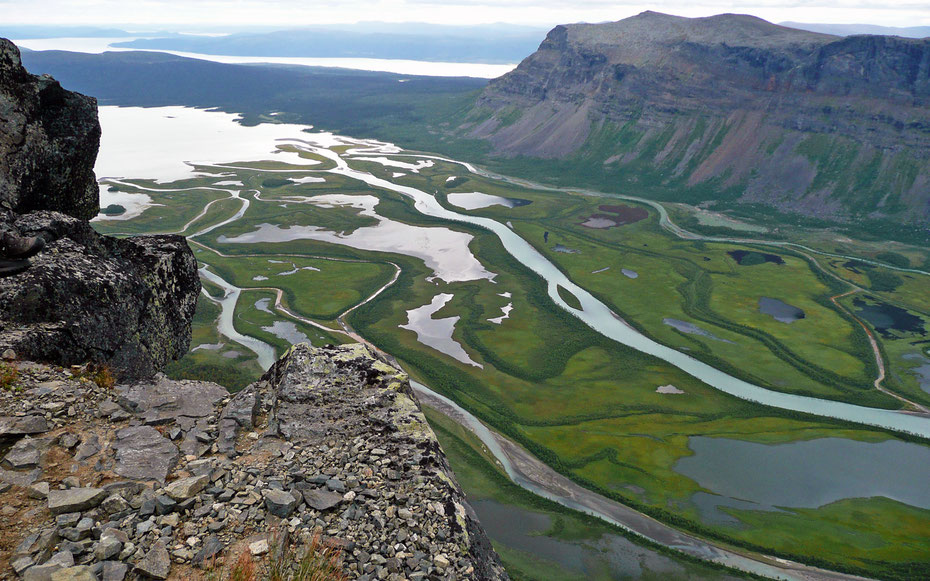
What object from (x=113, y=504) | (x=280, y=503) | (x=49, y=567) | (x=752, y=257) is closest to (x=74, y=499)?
(x=113, y=504)

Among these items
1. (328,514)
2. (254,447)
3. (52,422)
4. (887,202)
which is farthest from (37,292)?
(887,202)

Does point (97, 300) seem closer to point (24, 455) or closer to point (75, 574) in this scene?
point (24, 455)

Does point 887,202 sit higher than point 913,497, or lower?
higher

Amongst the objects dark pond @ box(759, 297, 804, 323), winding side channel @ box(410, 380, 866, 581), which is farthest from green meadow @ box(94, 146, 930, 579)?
dark pond @ box(759, 297, 804, 323)

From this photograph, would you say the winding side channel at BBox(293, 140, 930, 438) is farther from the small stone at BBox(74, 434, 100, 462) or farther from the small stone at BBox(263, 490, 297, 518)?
the small stone at BBox(74, 434, 100, 462)

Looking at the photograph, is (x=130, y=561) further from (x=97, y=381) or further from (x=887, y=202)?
(x=887, y=202)

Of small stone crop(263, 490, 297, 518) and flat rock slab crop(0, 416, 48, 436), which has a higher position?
flat rock slab crop(0, 416, 48, 436)
